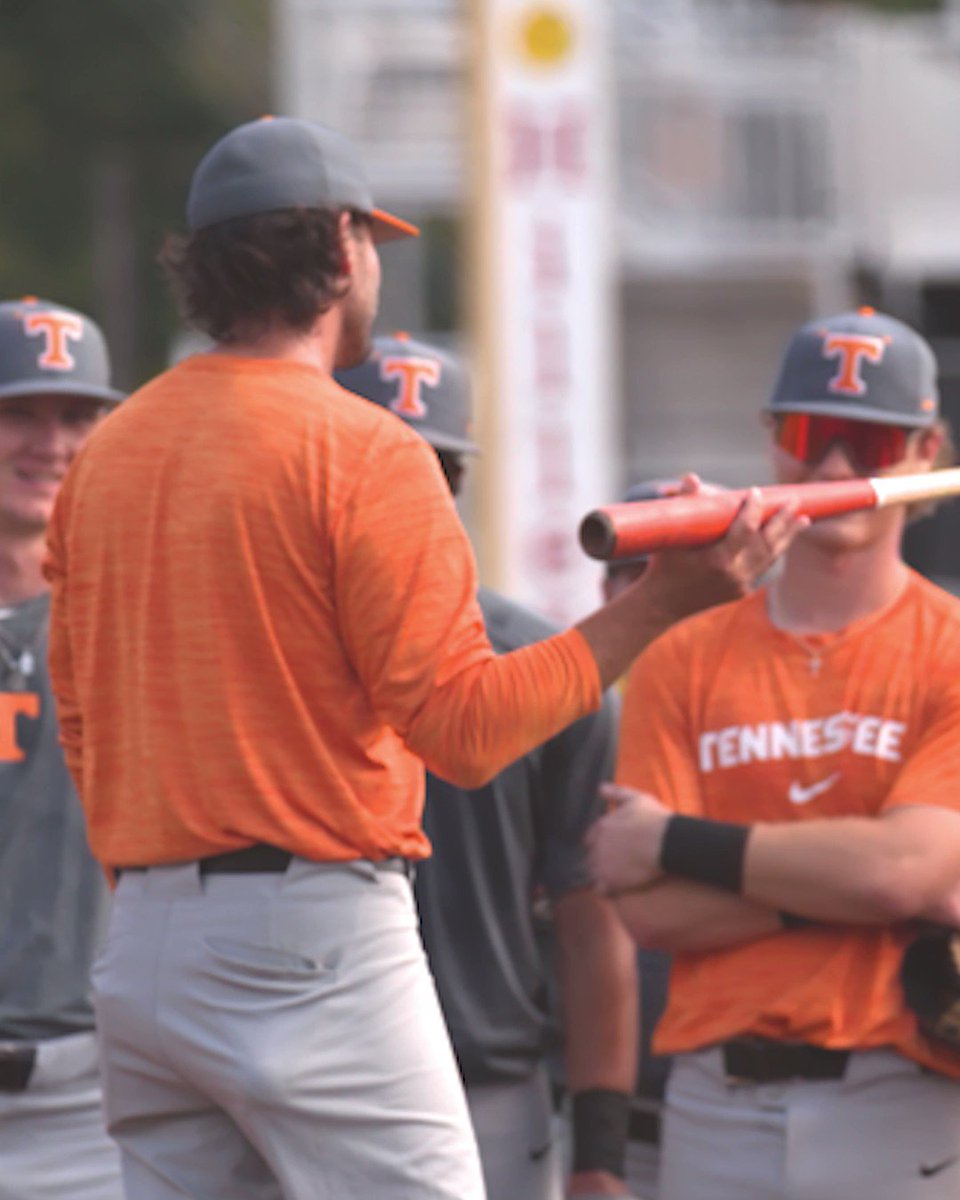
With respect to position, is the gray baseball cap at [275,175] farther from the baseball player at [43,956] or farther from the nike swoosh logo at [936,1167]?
the nike swoosh logo at [936,1167]

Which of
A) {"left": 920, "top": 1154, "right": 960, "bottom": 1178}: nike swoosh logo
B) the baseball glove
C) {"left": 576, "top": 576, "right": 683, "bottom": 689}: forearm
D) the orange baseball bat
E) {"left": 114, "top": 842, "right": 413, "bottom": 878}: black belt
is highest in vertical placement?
the orange baseball bat

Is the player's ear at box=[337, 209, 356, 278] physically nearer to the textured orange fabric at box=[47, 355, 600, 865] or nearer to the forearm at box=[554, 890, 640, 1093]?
the textured orange fabric at box=[47, 355, 600, 865]

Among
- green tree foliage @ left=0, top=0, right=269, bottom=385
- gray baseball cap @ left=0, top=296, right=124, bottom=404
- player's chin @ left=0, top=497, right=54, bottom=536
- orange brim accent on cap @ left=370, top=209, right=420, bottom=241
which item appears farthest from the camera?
green tree foliage @ left=0, top=0, right=269, bottom=385

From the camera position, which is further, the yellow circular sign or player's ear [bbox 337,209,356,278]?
the yellow circular sign

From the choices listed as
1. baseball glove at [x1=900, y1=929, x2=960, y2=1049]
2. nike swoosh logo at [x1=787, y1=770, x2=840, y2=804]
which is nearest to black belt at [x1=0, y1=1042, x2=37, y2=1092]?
nike swoosh logo at [x1=787, y1=770, x2=840, y2=804]

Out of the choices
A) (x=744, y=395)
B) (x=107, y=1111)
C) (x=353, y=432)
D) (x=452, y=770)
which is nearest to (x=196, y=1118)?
(x=107, y=1111)

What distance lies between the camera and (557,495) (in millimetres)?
15000

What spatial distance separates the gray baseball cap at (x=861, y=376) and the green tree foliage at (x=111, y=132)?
33.7 metres

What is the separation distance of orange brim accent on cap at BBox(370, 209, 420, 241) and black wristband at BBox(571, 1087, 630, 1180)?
1717mm

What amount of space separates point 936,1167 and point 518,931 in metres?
0.84

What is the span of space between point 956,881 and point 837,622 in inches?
21.2

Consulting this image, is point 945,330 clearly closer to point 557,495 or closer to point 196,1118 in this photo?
point 557,495

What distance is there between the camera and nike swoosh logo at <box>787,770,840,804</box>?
4.09 metres

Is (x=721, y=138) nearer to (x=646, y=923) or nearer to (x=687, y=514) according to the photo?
(x=646, y=923)
